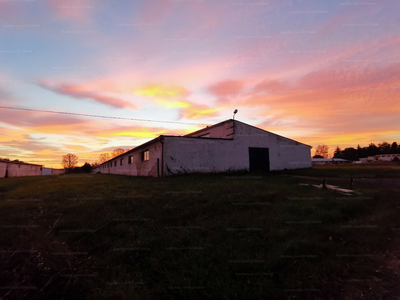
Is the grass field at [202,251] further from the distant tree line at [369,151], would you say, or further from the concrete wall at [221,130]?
the distant tree line at [369,151]

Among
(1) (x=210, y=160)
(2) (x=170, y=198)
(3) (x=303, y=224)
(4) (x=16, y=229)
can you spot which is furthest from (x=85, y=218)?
(1) (x=210, y=160)

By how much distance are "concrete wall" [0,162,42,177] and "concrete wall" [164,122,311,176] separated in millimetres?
36062

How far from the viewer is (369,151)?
A: 86875 mm

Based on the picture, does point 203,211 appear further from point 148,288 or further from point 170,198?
point 148,288

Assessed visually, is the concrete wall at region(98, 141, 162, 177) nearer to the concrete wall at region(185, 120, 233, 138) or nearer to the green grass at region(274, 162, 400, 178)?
the concrete wall at region(185, 120, 233, 138)

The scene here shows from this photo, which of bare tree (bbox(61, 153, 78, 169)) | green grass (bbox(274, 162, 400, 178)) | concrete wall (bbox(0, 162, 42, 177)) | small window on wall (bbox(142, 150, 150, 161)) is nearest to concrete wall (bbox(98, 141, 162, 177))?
small window on wall (bbox(142, 150, 150, 161))

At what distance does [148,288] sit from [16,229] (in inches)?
158

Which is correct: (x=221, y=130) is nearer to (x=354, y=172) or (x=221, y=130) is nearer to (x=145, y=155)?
(x=145, y=155)

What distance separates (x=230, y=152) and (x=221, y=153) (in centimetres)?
95

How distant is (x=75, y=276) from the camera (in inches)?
135

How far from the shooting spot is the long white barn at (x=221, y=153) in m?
15.9

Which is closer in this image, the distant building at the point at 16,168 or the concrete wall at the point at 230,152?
the concrete wall at the point at 230,152

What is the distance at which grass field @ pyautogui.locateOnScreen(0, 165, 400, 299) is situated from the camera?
3.12 metres

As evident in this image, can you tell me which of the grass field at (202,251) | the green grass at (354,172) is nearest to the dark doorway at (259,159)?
the green grass at (354,172)
